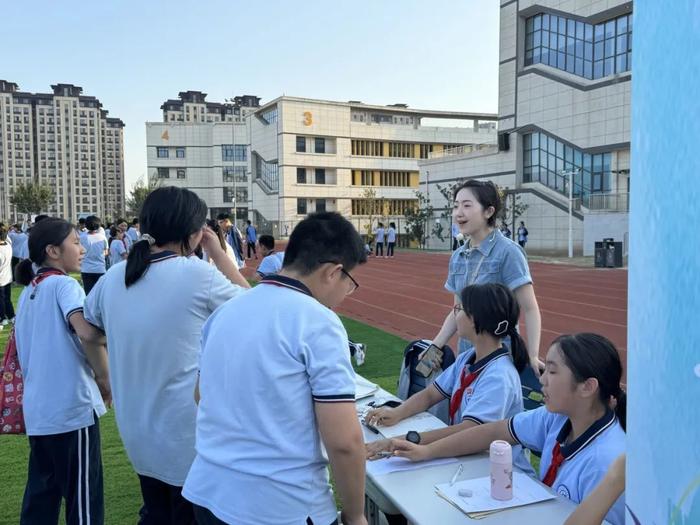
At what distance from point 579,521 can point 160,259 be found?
157 centimetres

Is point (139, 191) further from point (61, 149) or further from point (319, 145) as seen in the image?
point (61, 149)

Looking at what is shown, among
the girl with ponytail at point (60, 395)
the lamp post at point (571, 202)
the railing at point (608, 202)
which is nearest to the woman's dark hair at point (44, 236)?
the girl with ponytail at point (60, 395)

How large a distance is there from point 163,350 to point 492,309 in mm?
1462

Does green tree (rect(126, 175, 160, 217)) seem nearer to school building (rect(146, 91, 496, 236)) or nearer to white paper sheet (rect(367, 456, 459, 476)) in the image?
school building (rect(146, 91, 496, 236))

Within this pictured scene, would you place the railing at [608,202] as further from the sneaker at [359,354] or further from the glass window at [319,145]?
the glass window at [319,145]

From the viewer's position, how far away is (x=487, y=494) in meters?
2.02

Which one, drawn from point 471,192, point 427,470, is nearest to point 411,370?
point 471,192

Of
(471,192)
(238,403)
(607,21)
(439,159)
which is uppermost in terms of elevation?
(607,21)

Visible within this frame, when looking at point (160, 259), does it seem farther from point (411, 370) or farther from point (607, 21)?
point (607, 21)

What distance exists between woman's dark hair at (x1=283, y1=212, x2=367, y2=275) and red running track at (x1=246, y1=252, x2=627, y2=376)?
16.1ft

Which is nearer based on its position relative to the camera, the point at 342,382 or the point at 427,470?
the point at 342,382

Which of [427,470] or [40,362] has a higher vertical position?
[40,362]

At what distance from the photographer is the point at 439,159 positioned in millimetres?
38875

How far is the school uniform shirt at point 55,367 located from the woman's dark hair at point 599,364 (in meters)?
2.00
